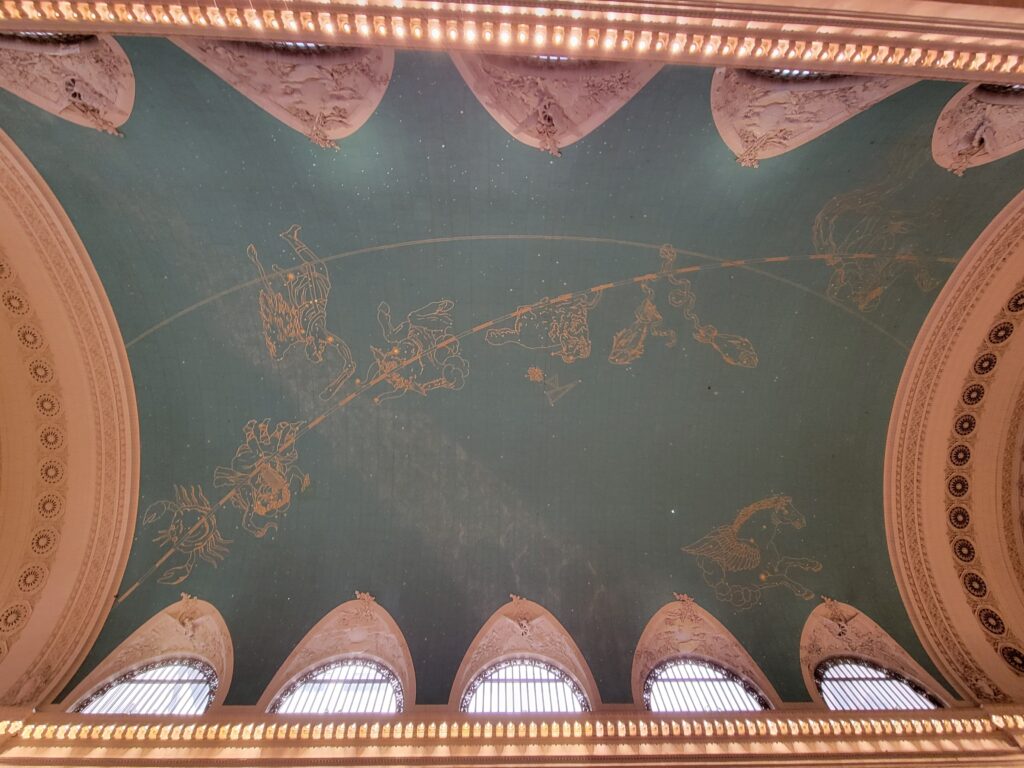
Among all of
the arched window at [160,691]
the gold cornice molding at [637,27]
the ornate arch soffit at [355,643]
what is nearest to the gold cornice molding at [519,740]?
the arched window at [160,691]

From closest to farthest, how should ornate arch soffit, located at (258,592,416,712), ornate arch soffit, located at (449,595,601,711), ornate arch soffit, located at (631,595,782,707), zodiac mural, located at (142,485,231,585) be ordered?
ornate arch soffit, located at (258,592,416,712) < ornate arch soffit, located at (449,595,601,711) < ornate arch soffit, located at (631,595,782,707) < zodiac mural, located at (142,485,231,585)

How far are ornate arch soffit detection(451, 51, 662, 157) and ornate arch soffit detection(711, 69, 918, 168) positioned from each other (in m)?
1.11

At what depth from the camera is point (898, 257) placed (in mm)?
8320

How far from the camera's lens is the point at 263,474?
30.3ft

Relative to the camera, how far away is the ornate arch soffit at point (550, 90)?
692cm

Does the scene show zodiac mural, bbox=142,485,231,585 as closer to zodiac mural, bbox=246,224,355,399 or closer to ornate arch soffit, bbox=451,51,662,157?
zodiac mural, bbox=246,224,355,399

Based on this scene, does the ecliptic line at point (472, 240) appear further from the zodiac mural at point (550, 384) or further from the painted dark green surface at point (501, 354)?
the zodiac mural at point (550, 384)

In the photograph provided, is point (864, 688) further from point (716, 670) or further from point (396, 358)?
point (396, 358)

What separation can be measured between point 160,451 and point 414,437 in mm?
4136

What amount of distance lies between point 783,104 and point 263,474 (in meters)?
9.74

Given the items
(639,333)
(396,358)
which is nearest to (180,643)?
(396,358)

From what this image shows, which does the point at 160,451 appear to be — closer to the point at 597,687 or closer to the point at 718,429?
the point at 597,687

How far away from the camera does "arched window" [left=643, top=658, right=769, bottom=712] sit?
7855mm

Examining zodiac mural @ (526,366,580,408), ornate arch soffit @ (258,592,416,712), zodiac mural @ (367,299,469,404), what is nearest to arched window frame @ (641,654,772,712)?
ornate arch soffit @ (258,592,416,712)
